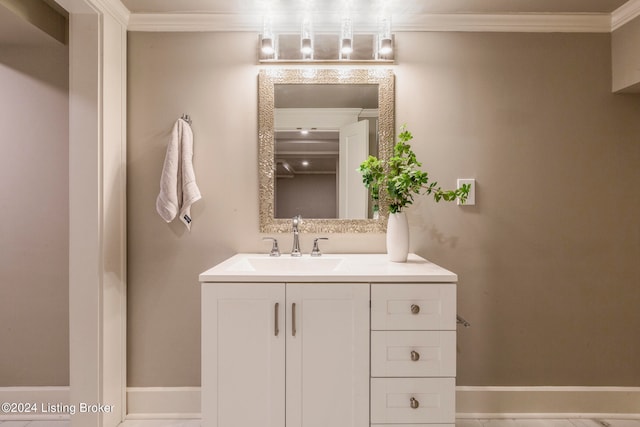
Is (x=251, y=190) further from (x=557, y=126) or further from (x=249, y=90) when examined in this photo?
(x=557, y=126)

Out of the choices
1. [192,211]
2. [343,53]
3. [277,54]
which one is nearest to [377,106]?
[343,53]

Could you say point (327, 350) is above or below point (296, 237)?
below

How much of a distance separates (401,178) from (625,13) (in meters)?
1.39

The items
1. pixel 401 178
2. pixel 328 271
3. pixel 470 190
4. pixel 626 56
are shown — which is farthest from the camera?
pixel 470 190

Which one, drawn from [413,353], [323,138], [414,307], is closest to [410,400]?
[413,353]

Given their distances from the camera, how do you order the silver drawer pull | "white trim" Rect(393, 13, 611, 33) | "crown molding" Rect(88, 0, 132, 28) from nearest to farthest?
the silver drawer pull, "crown molding" Rect(88, 0, 132, 28), "white trim" Rect(393, 13, 611, 33)

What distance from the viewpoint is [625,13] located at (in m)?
1.93

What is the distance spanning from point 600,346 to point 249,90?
2.23m

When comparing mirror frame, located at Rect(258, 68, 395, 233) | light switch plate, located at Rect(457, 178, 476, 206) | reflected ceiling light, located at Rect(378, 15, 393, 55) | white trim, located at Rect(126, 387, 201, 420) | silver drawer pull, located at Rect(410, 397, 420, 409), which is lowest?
white trim, located at Rect(126, 387, 201, 420)

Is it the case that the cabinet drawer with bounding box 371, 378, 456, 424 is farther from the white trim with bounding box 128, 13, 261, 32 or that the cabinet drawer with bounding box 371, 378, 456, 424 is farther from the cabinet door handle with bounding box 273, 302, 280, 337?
the white trim with bounding box 128, 13, 261, 32

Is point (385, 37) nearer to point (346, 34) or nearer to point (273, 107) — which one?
point (346, 34)

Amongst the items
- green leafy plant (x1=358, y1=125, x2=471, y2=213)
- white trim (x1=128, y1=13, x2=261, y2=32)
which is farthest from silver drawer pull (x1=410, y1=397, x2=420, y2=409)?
white trim (x1=128, y1=13, x2=261, y2=32)

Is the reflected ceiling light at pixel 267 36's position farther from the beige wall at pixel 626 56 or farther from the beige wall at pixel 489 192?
the beige wall at pixel 626 56

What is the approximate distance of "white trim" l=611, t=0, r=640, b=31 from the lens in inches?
73.9
